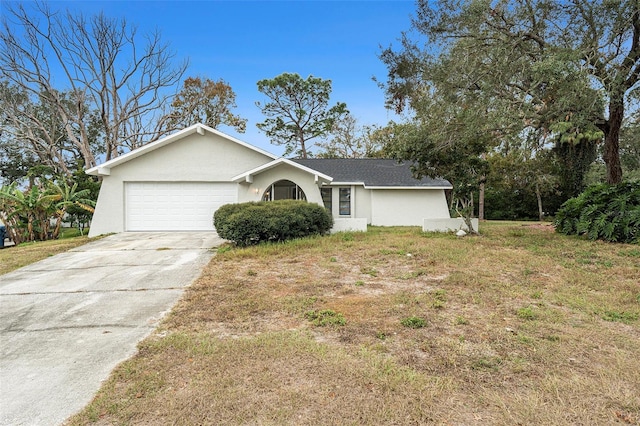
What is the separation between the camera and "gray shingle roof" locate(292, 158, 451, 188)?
1859cm

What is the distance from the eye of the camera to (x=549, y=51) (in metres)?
8.89

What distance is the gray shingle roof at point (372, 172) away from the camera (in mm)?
18594

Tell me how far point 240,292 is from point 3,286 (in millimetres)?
4789

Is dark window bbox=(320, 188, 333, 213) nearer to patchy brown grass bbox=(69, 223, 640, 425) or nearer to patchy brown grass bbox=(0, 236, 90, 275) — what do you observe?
patchy brown grass bbox=(0, 236, 90, 275)

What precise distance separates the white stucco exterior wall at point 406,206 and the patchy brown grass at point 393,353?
11431 millimetres


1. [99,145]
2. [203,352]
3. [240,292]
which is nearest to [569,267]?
[240,292]

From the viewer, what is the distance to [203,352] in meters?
3.62

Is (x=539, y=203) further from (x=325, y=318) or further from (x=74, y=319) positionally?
(x=74, y=319)

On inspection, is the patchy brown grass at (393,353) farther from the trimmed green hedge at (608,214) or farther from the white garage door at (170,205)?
the white garage door at (170,205)

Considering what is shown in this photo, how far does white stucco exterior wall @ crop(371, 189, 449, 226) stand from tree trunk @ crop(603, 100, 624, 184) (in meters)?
7.34

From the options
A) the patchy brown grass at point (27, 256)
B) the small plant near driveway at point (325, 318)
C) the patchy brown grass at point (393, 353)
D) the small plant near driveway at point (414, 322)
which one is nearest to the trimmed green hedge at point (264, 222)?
the patchy brown grass at point (393, 353)

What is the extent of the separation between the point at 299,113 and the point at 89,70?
1666cm

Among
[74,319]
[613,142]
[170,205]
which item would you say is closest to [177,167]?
[170,205]

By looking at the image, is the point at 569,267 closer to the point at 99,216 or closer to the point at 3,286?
the point at 3,286
